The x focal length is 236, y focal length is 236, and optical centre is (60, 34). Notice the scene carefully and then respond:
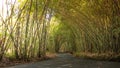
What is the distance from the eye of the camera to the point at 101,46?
16.9 meters

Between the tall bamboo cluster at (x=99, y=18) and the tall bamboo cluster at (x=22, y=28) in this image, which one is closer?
the tall bamboo cluster at (x=22, y=28)

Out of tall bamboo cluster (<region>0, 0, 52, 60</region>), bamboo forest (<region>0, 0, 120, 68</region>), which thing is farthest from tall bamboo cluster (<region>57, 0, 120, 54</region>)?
tall bamboo cluster (<region>0, 0, 52, 60</region>)

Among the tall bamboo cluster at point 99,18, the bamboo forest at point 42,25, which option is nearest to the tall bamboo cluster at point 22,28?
the bamboo forest at point 42,25

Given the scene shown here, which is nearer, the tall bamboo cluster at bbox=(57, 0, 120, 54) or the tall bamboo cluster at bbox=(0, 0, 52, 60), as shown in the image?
the tall bamboo cluster at bbox=(0, 0, 52, 60)

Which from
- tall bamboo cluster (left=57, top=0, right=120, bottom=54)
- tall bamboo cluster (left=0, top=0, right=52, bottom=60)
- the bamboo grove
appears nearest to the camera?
tall bamboo cluster (left=0, top=0, right=52, bottom=60)

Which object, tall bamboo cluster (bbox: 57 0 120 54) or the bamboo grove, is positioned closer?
the bamboo grove

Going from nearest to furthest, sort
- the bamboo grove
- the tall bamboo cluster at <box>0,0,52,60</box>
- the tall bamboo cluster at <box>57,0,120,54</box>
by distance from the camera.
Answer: the tall bamboo cluster at <box>0,0,52,60</box>
the bamboo grove
the tall bamboo cluster at <box>57,0,120,54</box>

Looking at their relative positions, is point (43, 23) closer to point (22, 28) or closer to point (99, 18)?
point (22, 28)

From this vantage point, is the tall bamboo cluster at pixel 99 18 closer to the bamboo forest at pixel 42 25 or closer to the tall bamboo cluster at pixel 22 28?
the bamboo forest at pixel 42 25

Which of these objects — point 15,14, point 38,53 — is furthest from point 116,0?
point 38,53

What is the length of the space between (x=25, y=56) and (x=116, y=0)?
18.7ft

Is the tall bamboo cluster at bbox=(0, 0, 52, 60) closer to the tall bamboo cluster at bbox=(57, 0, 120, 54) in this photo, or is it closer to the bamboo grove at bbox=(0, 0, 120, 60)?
the bamboo grove at bbox=(0, 0, 120, 60)

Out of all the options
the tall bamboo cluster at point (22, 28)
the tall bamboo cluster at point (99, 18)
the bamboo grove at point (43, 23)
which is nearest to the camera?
the tall bamboo cluster at point (22, 28)

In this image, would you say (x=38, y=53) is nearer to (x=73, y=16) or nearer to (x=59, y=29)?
(x=73, y=16)
